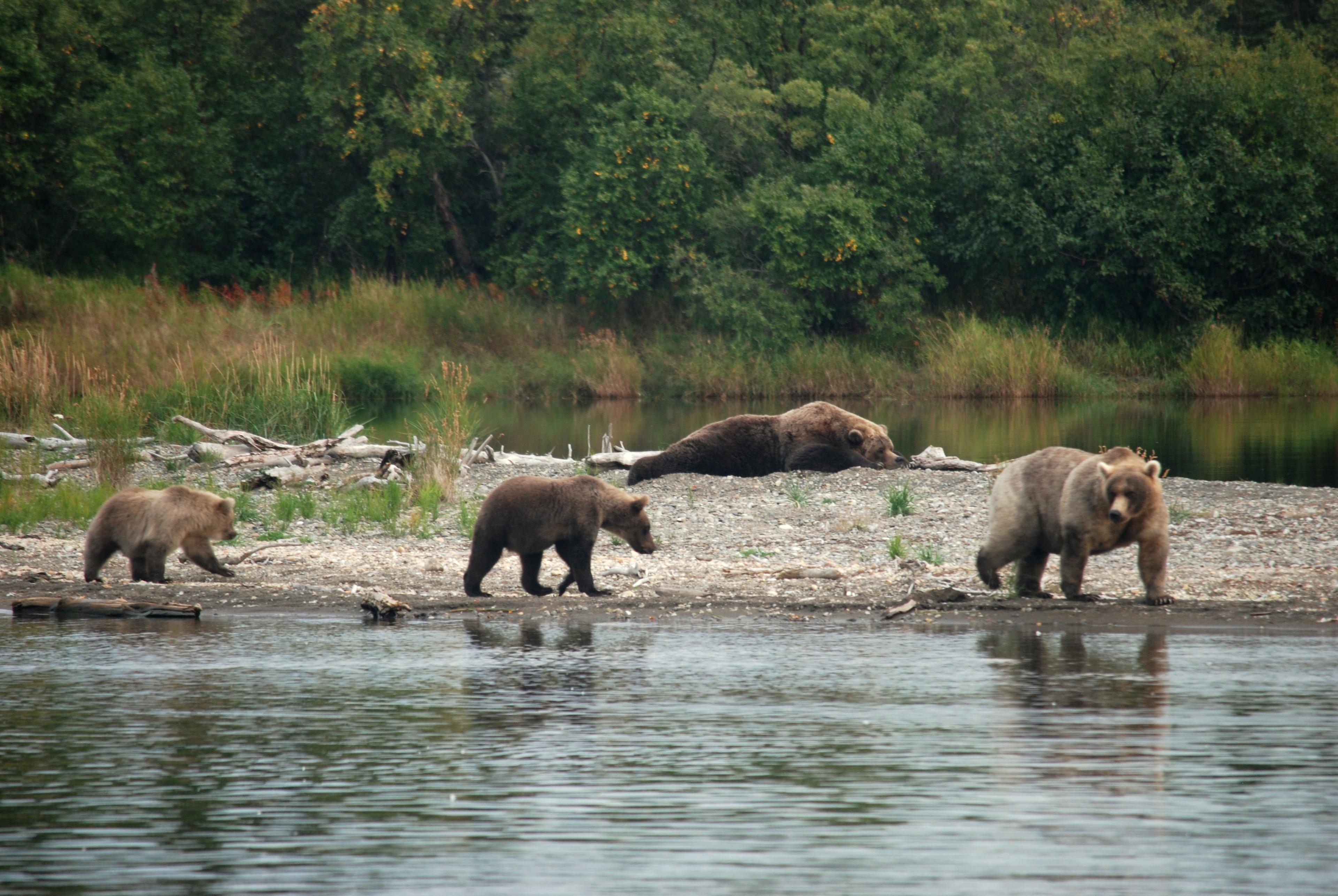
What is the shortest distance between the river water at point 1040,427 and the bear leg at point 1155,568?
25.1 feet

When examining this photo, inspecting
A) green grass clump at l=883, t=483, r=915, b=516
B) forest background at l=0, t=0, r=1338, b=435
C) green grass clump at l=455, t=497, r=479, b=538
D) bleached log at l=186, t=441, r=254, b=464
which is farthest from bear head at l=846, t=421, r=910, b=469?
forest background at l=0, t=0, r=1338, b=435

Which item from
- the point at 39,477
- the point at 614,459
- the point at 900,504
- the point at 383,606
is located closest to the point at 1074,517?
the point at 900,504

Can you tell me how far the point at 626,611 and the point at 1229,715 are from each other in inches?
175

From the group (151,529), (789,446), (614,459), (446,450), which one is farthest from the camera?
(789,446)

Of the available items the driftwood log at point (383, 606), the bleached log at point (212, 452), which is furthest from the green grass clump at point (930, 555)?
the bleached log at point (212, 452)

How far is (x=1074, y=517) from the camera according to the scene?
32.8 ft

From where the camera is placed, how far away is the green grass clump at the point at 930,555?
1199cm

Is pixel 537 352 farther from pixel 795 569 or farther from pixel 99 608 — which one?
pixel 99 608

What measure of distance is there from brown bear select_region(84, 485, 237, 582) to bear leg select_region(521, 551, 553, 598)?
99.1 inches

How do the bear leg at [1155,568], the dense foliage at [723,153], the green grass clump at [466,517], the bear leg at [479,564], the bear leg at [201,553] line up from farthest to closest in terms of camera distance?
the dense foliage at [723,153] < the green grass clump at [466,517] < the bear leg at [201,553] < the bear leg at [479,564] < the bear leg at [1155,568]

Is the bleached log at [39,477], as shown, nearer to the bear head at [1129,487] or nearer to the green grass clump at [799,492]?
the green grass clump at [799,492]

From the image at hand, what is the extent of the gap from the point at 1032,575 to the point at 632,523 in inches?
118

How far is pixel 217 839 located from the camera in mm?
5668

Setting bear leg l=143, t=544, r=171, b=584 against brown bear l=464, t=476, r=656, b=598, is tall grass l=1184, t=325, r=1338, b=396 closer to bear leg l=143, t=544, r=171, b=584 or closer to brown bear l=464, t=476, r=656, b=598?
brown bear l=464, t=476, r=656, b=598
